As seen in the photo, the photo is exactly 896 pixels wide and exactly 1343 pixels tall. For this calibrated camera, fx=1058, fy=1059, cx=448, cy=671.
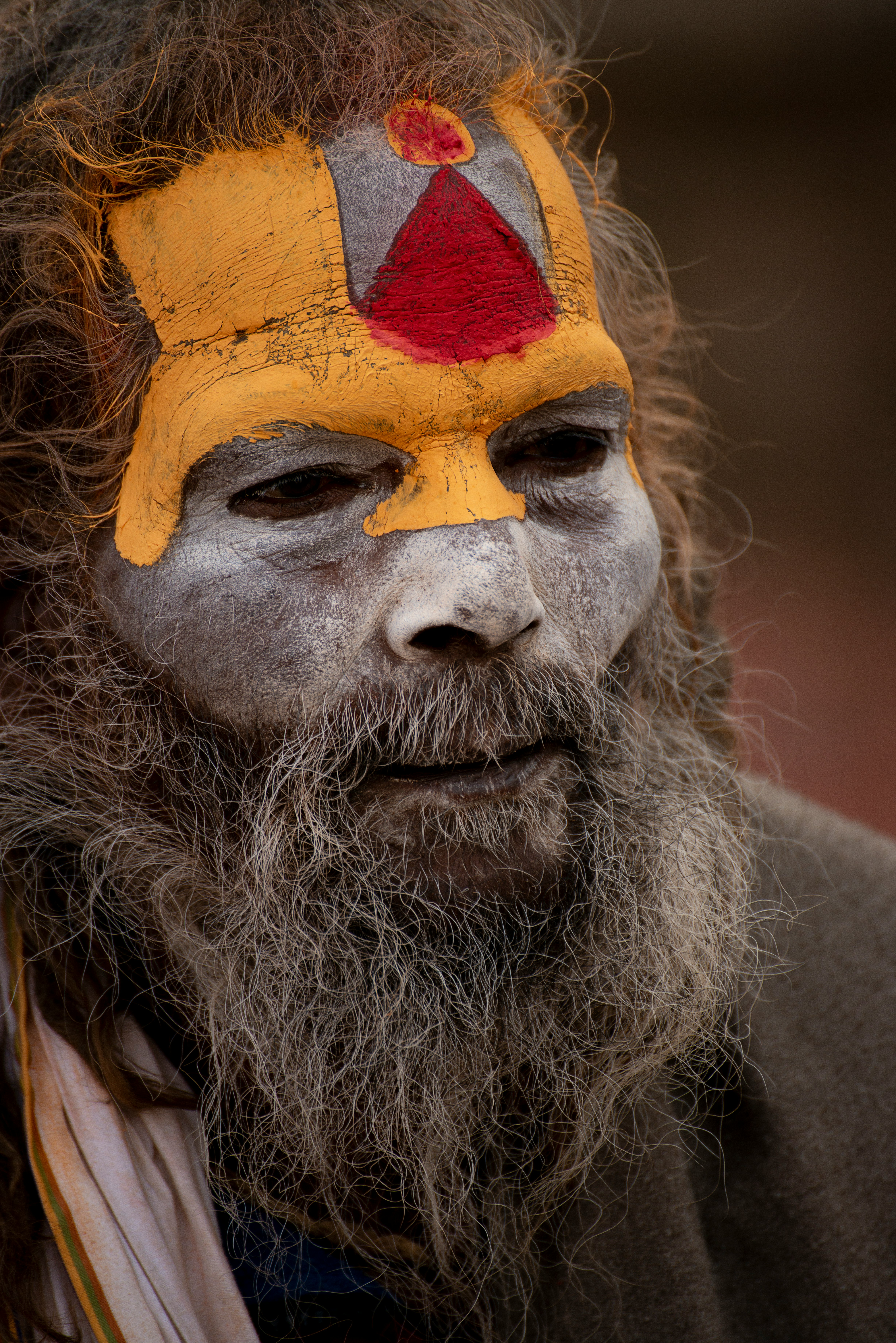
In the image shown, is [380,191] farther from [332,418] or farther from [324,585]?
[324,585]

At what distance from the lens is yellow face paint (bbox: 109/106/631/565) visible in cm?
132

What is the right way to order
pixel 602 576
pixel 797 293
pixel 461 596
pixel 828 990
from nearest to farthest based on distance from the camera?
pixel 461 596 < pixel 602 576 < pixel 828 990 < pixel 797 293

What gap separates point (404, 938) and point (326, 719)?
1.02ft

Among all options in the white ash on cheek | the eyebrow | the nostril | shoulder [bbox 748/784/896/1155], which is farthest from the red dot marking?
shoulder [bbox 748/784/896/1155]

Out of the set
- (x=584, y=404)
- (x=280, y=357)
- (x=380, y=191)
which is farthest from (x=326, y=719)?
(x=380, y=191)

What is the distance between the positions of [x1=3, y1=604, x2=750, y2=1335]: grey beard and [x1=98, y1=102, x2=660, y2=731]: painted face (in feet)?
0.28

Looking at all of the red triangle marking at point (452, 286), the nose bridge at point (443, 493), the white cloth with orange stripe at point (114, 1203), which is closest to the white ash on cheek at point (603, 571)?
the nose bridge at point (443, 493)

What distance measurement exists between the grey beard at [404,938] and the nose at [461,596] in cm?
5

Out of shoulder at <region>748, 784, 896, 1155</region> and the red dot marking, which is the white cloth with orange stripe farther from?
the red dot marking

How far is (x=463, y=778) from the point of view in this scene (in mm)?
1377

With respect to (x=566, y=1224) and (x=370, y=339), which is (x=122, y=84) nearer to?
(x=370, y=339)

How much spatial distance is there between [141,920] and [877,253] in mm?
5487

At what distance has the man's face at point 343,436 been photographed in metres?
1.32

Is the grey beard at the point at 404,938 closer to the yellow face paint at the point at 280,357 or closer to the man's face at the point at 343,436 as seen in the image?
the man's face at the point at 343,436
